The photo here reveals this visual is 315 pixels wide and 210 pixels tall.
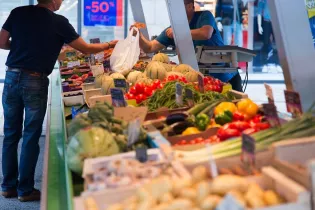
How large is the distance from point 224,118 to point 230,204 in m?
1.19

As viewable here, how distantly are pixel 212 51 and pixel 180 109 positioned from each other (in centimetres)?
218

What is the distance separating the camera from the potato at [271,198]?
135cm

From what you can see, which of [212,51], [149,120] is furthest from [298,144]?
[212,51]

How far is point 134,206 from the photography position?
137cm

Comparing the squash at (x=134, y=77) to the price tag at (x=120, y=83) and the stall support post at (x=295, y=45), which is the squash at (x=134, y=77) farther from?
the stall support post at (x=295, y=45)

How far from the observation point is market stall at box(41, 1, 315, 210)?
4.50 ft

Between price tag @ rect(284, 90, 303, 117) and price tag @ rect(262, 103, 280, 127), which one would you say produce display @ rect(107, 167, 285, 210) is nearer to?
price tag @ rect(262, 103, 280, 127)

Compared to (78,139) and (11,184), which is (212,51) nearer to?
(11,184)

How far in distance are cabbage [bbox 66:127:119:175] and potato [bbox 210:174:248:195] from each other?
647mm

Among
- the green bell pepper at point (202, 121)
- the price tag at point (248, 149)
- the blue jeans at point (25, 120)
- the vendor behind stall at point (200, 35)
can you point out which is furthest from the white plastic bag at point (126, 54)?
the price tag at point (248, 149)

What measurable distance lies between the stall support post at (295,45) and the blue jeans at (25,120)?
247cm

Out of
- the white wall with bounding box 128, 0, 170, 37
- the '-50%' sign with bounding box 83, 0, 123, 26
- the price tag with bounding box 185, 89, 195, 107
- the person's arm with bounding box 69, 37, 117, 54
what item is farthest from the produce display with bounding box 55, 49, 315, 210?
the white wall with bounding box 128, 0, 170, 37

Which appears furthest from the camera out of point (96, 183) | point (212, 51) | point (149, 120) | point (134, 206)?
point (212, 51)

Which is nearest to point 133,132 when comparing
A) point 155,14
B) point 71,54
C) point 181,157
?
point 181,157
